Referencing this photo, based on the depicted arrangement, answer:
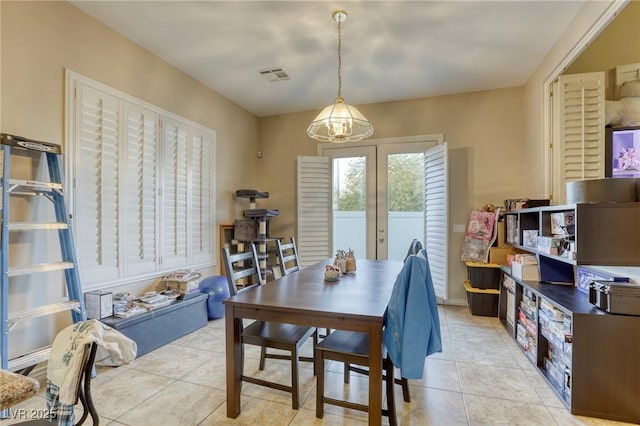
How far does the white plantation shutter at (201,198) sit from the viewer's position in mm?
4000

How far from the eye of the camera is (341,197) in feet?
16.3

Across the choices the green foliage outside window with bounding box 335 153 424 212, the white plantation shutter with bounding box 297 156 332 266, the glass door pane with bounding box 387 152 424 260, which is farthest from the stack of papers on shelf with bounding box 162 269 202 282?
the glass door pane with bounding box 387 152 424 260

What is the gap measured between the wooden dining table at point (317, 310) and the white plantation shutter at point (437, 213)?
1.98 meters

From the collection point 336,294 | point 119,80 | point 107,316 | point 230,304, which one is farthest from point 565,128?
point 107,316

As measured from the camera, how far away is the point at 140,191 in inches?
129

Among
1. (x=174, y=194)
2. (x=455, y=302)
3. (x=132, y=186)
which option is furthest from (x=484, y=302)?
(x=132, y=186)

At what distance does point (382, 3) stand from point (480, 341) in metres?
3.30

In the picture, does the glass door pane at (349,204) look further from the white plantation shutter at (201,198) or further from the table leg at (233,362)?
the table leg at (233,362)

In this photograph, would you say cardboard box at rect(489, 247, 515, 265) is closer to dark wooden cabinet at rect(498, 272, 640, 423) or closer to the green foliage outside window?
the green foliage outside window

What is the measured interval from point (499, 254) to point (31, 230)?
472cm

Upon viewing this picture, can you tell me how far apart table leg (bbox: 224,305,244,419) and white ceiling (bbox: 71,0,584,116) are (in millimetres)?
2527

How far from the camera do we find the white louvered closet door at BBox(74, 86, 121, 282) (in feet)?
8.89

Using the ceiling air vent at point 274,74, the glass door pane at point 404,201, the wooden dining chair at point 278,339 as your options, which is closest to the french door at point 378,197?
the glass door pane at point 404,201

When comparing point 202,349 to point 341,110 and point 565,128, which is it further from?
point 565,128
